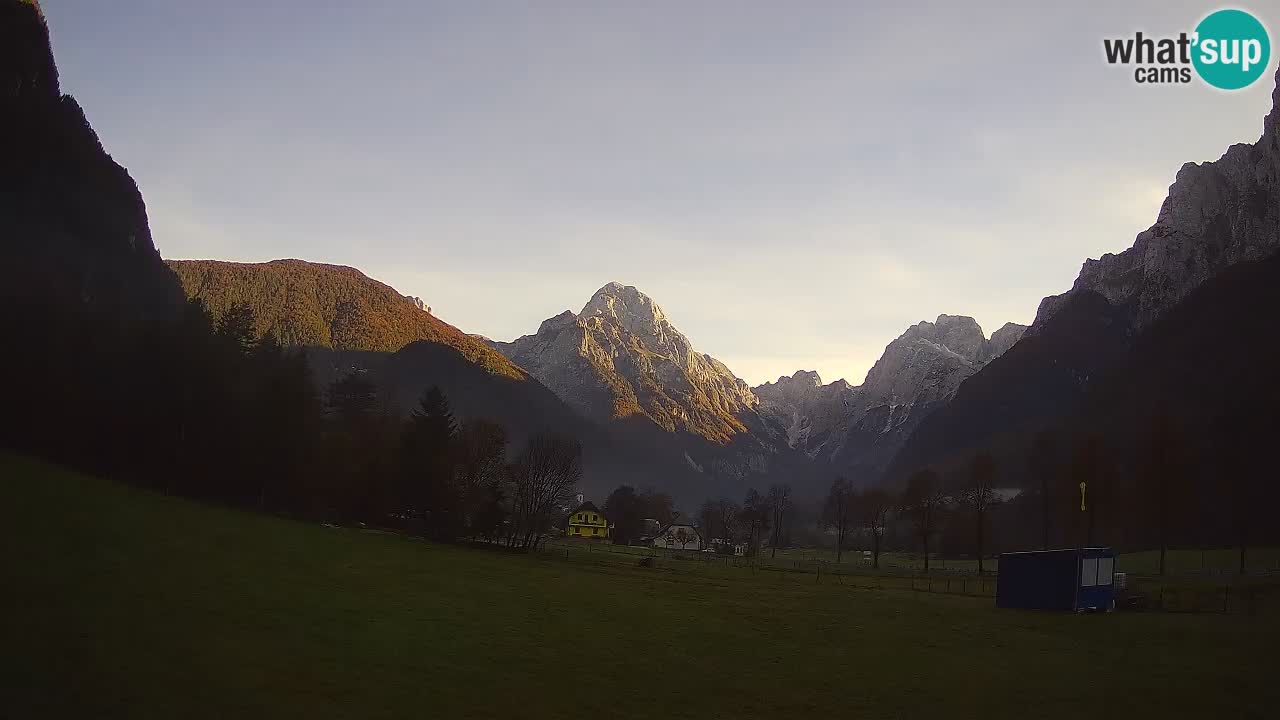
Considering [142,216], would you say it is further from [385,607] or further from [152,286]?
[385,607]

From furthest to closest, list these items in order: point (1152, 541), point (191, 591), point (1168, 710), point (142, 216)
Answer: point (142, 216), point (1152, 541), point (191, 591), point (1168, 710)

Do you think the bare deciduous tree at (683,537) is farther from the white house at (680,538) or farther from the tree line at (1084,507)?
the tree line at (1084,507)

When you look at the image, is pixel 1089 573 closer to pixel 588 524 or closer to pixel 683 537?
pixel 683 537

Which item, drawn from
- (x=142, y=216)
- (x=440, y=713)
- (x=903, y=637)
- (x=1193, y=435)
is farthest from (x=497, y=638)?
(x=142, y=216)

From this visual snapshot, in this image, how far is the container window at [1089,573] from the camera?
53000 millimetres

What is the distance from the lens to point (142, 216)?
18362 cm

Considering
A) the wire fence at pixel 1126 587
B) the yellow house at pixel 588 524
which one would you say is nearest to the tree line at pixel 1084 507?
the yellow house at pixel 588 524

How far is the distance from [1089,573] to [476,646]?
40.8m

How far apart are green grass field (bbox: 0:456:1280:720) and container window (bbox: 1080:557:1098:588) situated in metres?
2.84

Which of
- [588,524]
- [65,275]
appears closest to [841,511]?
[588,524]

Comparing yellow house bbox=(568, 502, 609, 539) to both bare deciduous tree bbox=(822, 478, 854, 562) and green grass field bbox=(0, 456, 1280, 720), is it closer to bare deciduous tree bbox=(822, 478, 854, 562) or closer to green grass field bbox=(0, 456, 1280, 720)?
bare deciduous tree bbox=(822, 478, 854, 562)

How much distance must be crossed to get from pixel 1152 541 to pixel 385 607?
12430cm

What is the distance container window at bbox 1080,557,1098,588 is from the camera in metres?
53.0

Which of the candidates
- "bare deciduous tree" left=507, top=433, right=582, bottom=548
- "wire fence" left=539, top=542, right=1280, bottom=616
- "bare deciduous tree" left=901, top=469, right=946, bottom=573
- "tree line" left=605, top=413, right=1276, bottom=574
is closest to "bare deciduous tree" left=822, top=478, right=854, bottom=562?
"tree line" left=605, top=413, right=1276, bottom=574
